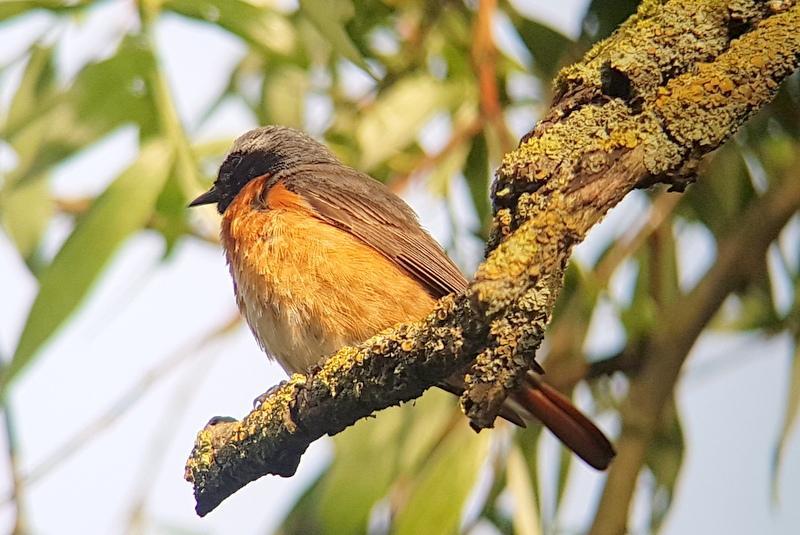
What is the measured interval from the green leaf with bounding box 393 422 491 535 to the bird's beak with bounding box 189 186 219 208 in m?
1.24

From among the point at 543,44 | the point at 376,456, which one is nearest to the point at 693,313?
the point at 543,44

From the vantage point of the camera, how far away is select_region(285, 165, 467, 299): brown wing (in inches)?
157

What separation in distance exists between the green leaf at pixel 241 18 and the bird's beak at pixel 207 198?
0.54 m

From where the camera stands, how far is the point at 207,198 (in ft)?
14.1

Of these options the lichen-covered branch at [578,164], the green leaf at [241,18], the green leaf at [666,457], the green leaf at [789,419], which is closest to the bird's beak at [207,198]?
the green leaf at [241,18]

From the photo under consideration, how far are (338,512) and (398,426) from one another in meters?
0.47

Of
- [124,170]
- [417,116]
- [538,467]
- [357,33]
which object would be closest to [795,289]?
[538,467]

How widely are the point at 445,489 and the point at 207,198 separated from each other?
4.44 feet

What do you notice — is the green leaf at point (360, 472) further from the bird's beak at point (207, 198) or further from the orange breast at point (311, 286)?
the bird's beak at point (207, 198)

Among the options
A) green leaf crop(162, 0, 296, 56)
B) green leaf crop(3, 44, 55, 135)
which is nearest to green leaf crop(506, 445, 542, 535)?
green leaf crop(162, 0, 296, 56)

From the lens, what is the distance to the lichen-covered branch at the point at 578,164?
215 centimetres

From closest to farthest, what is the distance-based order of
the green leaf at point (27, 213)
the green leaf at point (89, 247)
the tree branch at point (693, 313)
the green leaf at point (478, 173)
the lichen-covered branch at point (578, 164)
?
the lichen-covered branch at point (578, 164) < the green leaf at point (89, 247) < the tree branch at point (693, 313) < the green leaf at point (27, 213) < the green leaf at point (478, 173)

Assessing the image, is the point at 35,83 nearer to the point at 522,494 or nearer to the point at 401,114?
the point at 401,114

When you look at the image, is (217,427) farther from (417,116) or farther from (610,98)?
(417,116)
